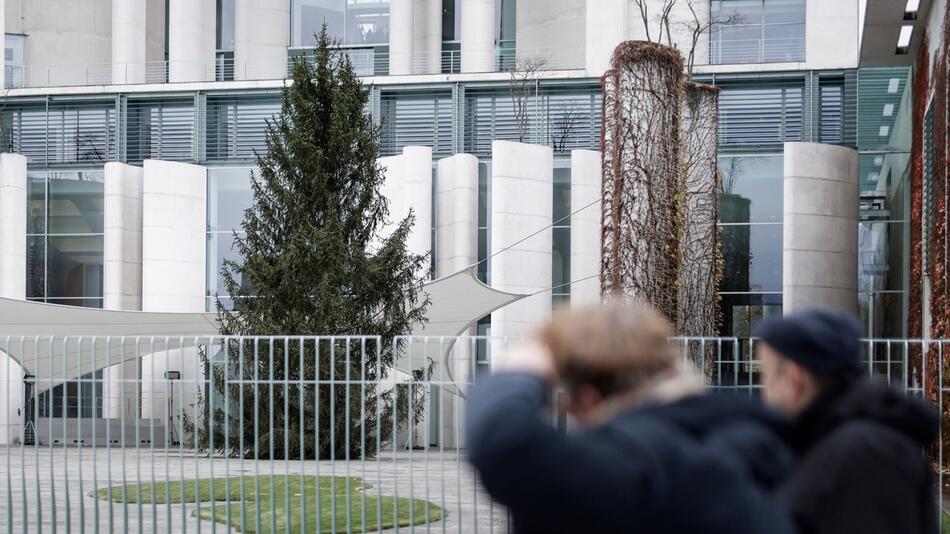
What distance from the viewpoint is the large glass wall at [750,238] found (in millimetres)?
27953

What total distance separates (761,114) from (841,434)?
1064 inches

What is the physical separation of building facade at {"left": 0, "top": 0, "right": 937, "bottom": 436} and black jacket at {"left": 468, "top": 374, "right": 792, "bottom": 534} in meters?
23.8

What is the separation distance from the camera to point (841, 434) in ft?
8.55

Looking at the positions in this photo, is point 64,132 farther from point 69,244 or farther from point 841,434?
point 841,434

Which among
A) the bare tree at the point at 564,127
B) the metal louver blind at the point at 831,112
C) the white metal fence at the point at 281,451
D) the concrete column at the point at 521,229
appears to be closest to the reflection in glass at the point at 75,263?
the white metal fence at the point at 281,451

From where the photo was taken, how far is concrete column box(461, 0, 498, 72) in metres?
32.8

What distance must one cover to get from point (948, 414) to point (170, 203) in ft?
64.5

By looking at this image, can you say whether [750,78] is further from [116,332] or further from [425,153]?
[116,332]

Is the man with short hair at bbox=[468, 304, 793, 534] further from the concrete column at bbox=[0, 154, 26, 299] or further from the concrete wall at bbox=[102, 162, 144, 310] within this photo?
the concrete column at bbox=[0, 154, 26, 299]

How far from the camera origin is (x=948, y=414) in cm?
1458

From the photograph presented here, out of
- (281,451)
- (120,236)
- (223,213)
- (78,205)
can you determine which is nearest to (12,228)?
(78,205)

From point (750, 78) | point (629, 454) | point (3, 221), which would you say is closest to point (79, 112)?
point (3, 221)

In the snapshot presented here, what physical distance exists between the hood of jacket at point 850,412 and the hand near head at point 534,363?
2.43 ft

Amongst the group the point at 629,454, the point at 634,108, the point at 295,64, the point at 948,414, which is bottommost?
the point at 948,414
